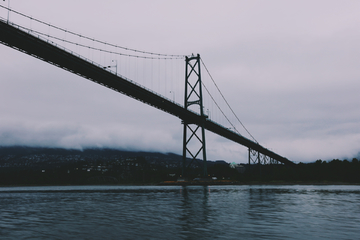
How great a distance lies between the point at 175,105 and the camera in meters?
61.2

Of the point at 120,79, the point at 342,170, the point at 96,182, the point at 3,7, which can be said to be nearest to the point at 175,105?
the point at 120,79

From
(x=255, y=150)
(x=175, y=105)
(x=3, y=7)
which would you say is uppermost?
(x=3, y=7)

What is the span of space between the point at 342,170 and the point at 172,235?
95853 millimetres

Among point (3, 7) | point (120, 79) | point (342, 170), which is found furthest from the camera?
point (342, 170)

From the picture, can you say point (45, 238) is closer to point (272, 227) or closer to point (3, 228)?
point (3, 228)

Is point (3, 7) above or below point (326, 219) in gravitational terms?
above

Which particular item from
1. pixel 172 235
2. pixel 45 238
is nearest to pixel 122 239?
pixel 172 235

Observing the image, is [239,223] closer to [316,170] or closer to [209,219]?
[209,219]

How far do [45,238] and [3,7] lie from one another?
3186 cm

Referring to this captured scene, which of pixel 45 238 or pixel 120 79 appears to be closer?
pixel 45 238

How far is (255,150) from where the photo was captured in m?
98.9

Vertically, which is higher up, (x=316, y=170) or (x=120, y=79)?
(x=120, y=79)

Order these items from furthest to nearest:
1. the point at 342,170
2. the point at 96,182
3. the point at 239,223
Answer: the point at 96,182
the point at 342,170
the point at 239,223

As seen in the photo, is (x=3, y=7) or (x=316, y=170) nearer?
(x=3, y=7)
